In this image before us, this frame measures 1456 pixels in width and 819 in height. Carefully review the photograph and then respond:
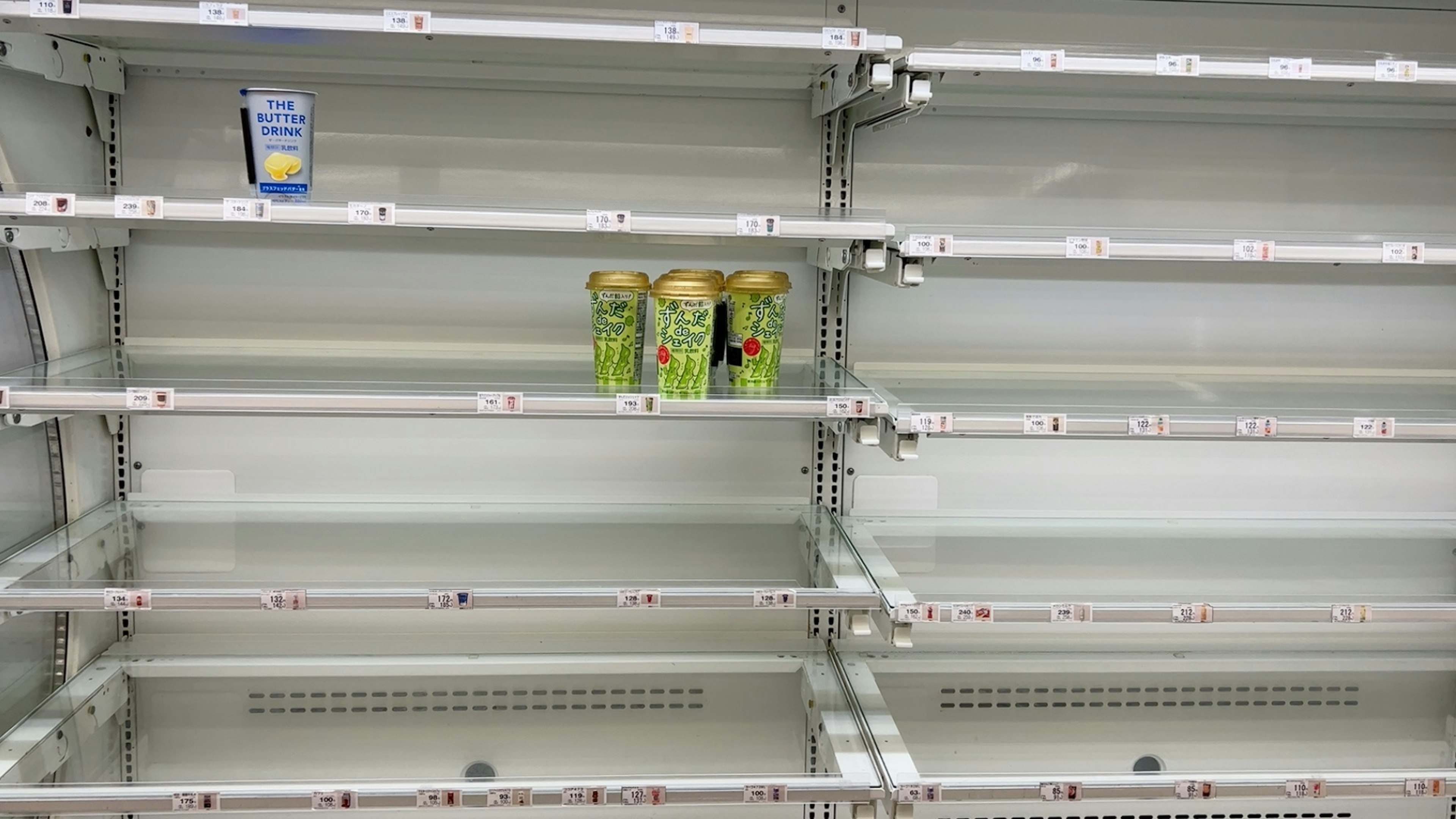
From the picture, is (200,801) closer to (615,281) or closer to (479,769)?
(479,769)

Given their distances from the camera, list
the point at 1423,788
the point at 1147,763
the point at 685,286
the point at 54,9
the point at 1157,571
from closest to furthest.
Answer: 1. the point at 54,9
2. the point at 685,286
3. the point at 1423,788
4. the point at 1157,571
5. the point at 1147,763

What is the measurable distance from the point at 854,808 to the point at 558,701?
0.82 meters

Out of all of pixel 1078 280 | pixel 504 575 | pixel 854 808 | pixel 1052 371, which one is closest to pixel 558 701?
pixel 504 575

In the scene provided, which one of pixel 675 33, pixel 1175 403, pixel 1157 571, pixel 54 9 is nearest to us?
pixel 54 9

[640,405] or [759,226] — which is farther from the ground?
[759,226]

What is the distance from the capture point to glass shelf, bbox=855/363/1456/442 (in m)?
2.12

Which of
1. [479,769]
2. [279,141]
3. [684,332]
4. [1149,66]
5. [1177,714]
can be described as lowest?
[479,769]

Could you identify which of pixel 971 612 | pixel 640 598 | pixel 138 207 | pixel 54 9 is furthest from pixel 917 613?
pixel 54 9

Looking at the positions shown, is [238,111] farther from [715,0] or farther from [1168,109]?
[1168,109]

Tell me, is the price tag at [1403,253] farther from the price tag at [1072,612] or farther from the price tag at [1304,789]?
the price tag at [1304,789]

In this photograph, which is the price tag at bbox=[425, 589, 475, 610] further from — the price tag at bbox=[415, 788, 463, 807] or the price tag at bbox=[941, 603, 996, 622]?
the price tag at bbox=[941, 603, 996, 622]

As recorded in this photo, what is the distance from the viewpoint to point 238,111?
2.43 meters

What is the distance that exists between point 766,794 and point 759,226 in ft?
3.26

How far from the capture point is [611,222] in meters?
1.97
